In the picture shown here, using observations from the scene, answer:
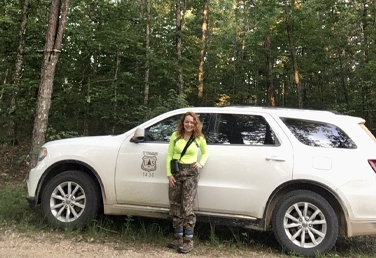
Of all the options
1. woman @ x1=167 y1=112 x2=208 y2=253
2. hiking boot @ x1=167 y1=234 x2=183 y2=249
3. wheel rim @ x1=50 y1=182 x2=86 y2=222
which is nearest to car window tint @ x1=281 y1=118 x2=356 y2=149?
woman @ x1=167 y1=112 x2=208 y2=253

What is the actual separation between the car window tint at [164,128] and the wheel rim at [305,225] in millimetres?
1770

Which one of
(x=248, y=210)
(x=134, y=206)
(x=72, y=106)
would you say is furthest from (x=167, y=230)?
(x=72, y=106)

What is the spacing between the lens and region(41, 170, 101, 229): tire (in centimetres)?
476

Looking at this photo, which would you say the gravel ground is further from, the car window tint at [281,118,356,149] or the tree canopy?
the tree canopy

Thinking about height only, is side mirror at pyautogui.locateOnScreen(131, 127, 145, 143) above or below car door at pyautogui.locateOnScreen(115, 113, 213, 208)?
above

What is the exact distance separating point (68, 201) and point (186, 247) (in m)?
1.96

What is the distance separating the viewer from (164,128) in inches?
190

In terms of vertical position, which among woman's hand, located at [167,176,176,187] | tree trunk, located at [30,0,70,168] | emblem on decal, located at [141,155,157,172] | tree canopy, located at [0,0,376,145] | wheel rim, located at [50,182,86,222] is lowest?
wheel rim, located at [50,182,86,222]

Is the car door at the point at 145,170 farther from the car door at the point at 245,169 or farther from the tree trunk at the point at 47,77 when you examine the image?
the tree trunk at the point at 47,77

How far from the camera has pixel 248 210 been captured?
431 centimetres

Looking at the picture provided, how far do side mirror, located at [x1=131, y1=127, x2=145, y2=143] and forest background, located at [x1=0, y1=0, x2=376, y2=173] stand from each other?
373 centimetres

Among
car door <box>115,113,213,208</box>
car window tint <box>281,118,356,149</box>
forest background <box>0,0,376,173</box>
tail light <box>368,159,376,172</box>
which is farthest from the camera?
forest background <box>0,0,376,173</box>

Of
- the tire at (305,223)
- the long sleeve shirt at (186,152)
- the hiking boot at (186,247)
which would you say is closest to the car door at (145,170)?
the long sleeve shirt at (186,152)

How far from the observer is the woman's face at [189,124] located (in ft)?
13.9
